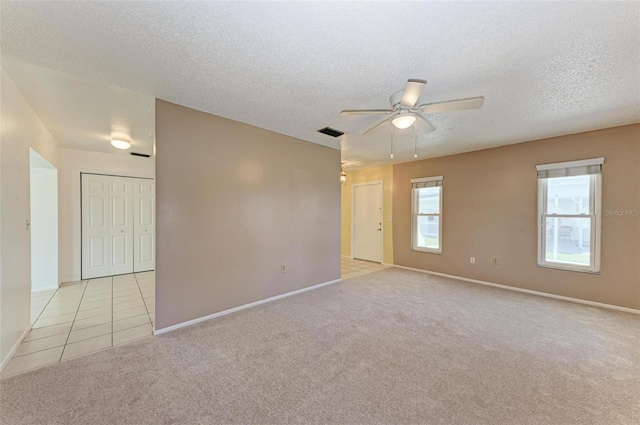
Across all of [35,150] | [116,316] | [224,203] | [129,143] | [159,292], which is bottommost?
[116,316]

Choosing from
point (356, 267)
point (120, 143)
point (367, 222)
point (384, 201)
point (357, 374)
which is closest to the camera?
point (357, 374)

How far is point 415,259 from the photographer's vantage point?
5555mm

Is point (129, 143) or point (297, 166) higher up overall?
point (129, 143)

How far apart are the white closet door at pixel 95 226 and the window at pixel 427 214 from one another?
20.3 ft

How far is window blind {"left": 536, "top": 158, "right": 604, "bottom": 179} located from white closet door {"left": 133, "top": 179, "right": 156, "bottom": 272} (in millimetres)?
7022

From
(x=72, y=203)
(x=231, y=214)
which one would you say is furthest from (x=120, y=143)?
(x=231, y=214)

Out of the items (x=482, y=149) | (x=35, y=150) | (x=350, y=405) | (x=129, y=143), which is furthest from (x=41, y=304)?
(x=482, y=149)

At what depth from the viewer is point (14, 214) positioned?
2307 millimetres

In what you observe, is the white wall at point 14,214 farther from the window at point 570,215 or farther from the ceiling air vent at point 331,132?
the window at point 570,215

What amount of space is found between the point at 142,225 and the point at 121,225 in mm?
352

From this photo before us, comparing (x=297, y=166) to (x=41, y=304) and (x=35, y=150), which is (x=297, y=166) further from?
(x=41, y=304)

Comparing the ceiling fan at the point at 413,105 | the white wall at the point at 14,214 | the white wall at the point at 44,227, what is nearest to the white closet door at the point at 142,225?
the white wall at the point at 44,227

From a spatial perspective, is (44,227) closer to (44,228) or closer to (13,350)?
(44,228)

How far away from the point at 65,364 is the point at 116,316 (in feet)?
3.43
